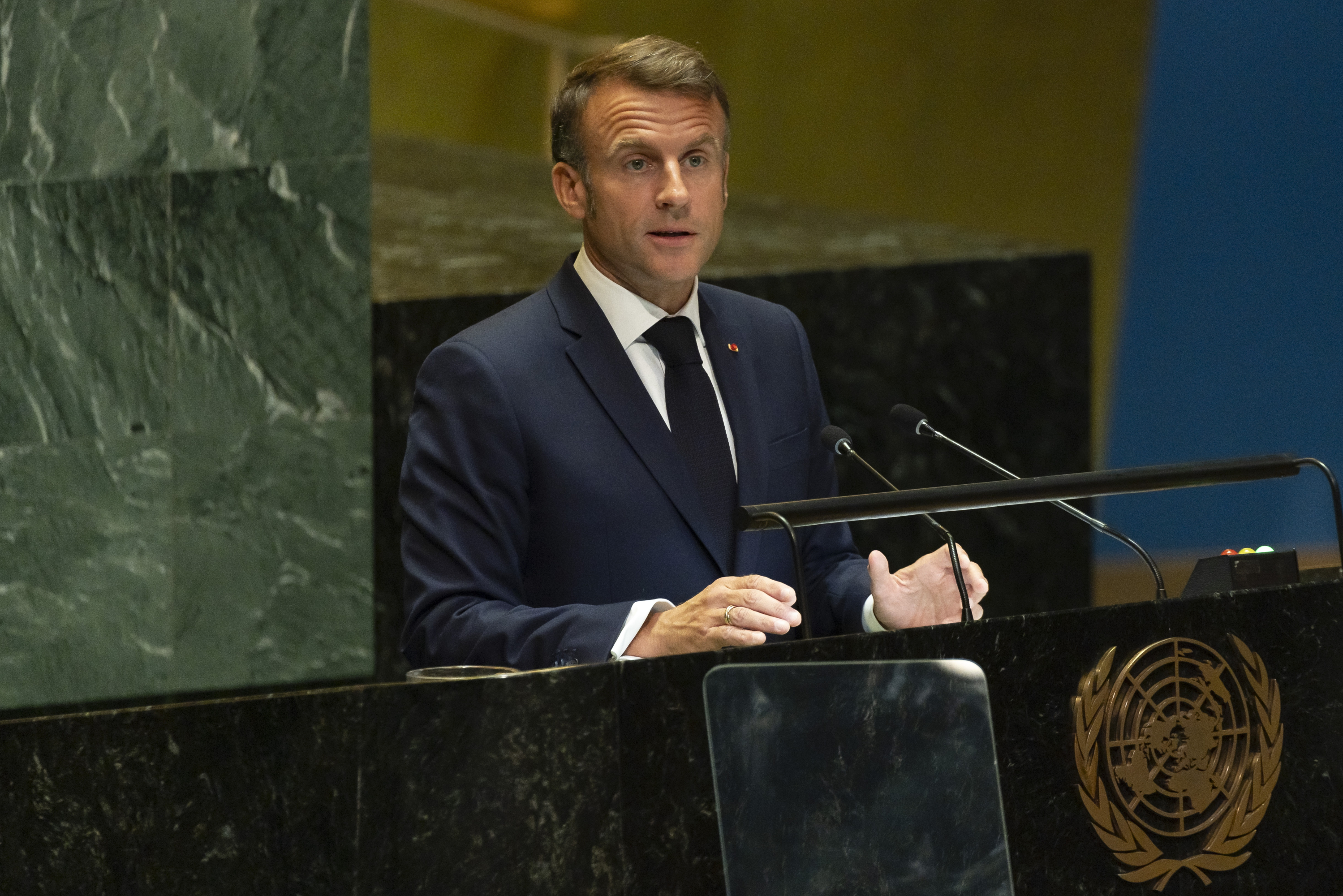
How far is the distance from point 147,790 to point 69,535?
2593mm

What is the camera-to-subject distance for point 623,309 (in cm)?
290

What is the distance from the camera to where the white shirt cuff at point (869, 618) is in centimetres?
271

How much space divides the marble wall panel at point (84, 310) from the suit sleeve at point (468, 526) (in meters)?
1.76

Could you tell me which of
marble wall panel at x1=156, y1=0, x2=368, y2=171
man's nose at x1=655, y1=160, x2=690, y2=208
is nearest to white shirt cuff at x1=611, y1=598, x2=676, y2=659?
man's nose at x1=655, y1=160, x2=690, y2=208

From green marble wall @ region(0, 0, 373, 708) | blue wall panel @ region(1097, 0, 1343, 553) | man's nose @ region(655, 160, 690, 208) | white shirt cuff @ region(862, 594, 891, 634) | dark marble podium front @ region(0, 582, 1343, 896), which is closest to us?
dark marble podium front @ region(0, 582, 1343, 896)

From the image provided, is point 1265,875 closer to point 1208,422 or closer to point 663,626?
point 663,626

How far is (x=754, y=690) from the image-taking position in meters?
2.15

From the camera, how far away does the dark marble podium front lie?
1.95 metres

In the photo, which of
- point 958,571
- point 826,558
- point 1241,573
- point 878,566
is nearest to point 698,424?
point 826,558

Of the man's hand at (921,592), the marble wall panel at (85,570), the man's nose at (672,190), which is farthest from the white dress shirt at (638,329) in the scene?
the marble wall panel at (85,570)

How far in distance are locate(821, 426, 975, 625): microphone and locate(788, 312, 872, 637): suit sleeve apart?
26 cm

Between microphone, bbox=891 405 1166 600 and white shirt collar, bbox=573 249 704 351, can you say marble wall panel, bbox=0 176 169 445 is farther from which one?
microphone, bbox=891 405 1166 600

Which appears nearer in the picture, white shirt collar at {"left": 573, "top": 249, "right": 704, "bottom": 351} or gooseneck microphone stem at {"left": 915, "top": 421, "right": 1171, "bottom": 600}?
gooseneck microphone stem at {"left": 915, "top": 421, "right": 1171, "bottom": 600}

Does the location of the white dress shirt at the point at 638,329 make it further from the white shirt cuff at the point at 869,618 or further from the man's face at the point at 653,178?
the white shirt cuff at the point at 869,618
